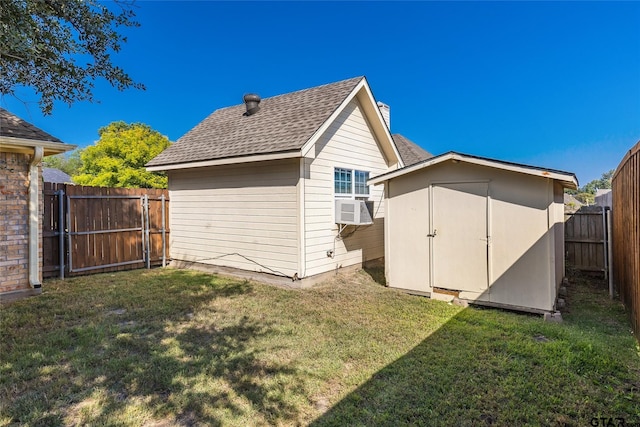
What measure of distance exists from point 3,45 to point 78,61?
5.72 ft

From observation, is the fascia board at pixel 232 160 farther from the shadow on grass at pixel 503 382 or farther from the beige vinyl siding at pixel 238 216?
the shadow on grass at pixel 503 382

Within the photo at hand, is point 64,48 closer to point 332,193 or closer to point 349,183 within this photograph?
point 332,193

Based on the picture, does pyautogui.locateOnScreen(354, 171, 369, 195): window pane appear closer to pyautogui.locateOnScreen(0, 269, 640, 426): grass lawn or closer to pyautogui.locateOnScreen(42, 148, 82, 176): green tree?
pyautogui.locateOnScreen(0, 269, 640, 426): grass lawn

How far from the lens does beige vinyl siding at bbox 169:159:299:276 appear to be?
6.86 metres

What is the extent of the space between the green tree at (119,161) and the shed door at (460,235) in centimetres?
2467

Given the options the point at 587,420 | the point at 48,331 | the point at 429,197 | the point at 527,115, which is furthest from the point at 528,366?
the point at 527,115

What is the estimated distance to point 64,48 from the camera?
182 inches

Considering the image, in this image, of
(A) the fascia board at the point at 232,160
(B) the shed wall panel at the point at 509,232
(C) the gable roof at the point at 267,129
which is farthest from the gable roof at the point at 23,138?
(B) the shed wall panel at the point at 509,232

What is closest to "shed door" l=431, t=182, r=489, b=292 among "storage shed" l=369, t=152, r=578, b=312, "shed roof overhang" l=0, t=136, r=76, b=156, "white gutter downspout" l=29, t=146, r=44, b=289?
"storage shed" l=369, t=152, r=578, b=312

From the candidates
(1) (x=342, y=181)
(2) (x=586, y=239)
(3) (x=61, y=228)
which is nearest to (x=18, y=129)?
(3) (x=61, y=228)

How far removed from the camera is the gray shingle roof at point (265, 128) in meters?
6.93

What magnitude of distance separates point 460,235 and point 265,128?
201 inches

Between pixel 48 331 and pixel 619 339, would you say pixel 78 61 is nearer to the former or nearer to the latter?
pixel 48 331

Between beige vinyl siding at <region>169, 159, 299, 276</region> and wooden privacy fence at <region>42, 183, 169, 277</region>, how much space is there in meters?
0.46
